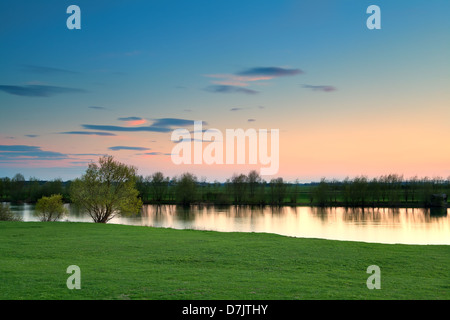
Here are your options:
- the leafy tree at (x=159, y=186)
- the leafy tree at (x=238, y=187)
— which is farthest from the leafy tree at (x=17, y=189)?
the leafy tree at (x=238, y=187)

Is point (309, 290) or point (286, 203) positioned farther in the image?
point (286, 203)

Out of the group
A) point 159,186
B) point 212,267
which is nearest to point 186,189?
point 159,186

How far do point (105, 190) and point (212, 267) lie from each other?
3134 cm

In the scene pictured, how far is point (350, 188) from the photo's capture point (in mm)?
101312

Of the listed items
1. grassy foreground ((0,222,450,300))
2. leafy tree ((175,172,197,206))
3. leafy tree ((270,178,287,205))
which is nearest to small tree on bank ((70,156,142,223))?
grassy foreground ((0,222,450,300))

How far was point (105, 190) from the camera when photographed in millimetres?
43094

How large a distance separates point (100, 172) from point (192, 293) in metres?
36.7

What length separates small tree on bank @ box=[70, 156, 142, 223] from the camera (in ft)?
141

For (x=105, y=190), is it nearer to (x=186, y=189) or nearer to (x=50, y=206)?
(x=50, y=206)

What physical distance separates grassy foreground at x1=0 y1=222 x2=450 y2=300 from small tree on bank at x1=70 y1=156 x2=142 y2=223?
720 inches

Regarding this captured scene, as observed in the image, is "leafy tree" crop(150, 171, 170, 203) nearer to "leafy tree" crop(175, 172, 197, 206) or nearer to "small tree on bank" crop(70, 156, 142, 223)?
"leafy tree" crop(175, 172, 197, 206)
